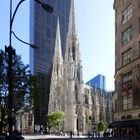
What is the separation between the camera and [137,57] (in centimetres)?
7256

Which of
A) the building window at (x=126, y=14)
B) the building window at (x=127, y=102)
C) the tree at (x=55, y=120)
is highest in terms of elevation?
the building window at (x=126, y=14)

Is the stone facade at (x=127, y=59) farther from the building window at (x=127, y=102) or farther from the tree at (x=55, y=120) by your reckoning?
the tree at (x=55, y=120)

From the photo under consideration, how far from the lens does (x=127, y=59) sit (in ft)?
262

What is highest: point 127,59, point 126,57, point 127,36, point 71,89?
point 127,36

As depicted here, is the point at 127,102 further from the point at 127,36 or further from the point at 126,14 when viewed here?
the point at 126,14

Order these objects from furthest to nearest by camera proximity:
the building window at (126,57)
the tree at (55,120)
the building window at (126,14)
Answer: the tree at (55,120) < the building window at (126,14) < the building window at (126,57)

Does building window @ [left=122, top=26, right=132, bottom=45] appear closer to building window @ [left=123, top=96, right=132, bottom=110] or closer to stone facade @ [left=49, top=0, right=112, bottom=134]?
building window @ [left=123, top=96, right=132, bottom=110]

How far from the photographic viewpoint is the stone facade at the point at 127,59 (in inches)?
2874

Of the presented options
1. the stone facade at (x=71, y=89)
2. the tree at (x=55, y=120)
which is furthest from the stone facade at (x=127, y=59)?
the stone facade at (x=71, y=89)

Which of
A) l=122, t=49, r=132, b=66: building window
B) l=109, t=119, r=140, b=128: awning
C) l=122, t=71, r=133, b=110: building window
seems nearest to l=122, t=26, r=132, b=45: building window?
l=122, t=49, r=132, b=66: building window

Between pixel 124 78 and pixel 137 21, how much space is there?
12184 mm

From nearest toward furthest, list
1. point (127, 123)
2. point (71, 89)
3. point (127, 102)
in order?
1. point (127, 123)
2. point (127, 102)
3. point (71, 89)

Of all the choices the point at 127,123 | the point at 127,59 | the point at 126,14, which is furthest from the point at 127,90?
the point at 126,14

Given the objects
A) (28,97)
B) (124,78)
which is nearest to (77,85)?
(124,78)
